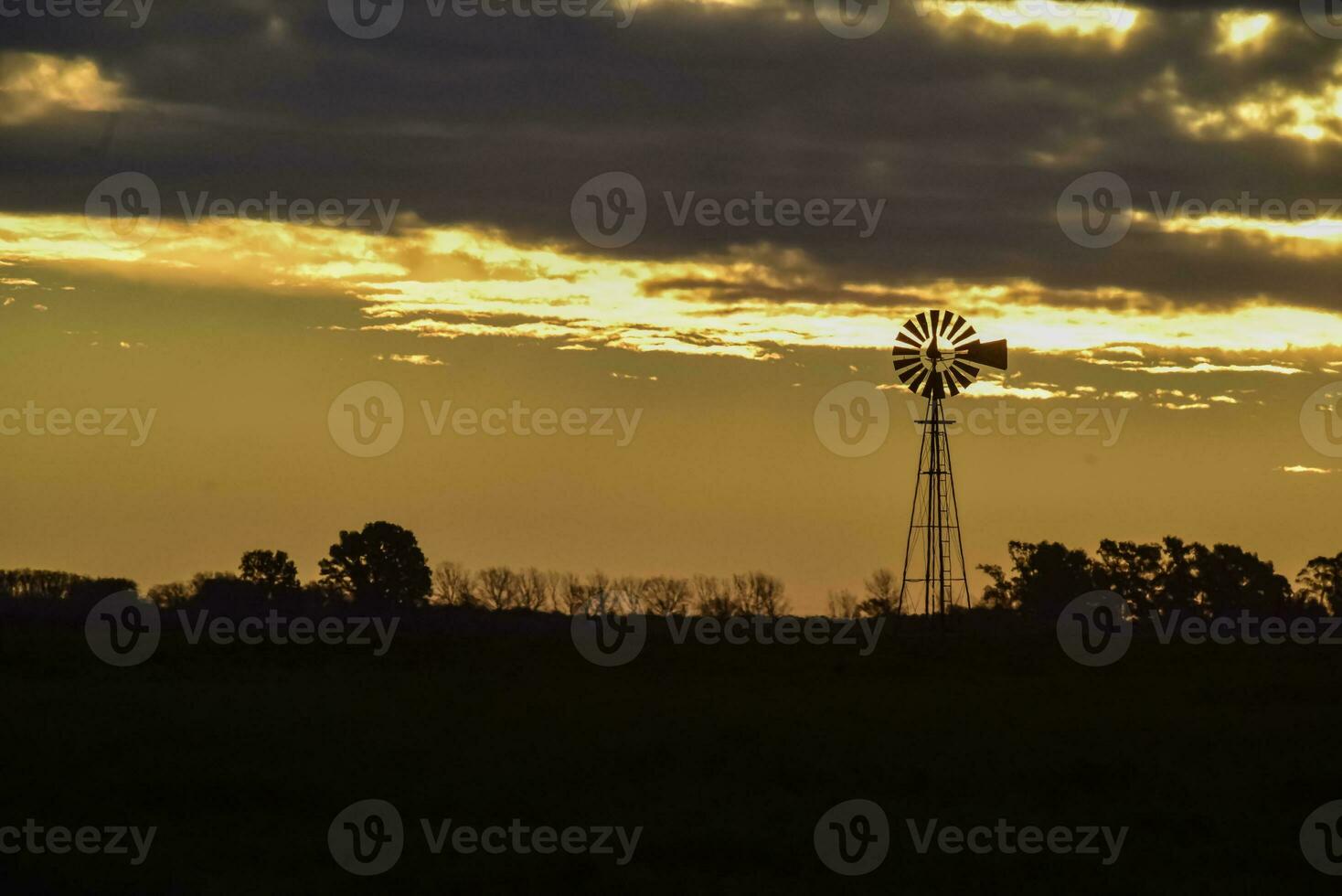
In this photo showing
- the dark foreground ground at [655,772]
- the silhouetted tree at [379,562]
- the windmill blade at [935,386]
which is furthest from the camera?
the silhouetted tree at [379,562]

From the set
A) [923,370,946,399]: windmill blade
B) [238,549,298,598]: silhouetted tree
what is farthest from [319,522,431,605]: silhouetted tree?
[923,370,946,399]: windmill blade

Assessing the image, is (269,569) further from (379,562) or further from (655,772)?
(655,772)

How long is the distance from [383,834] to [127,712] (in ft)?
45.4

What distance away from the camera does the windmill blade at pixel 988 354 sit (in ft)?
205

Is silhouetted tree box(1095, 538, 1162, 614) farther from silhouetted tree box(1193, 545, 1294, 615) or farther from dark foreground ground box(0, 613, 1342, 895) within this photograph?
dark foreground ground box(0, 613, 1342, 895)

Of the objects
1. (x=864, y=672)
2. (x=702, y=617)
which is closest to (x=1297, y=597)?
(x=702, y=617)

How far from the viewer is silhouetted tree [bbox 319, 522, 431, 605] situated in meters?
112

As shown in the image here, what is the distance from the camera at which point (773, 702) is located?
43938 millimetres

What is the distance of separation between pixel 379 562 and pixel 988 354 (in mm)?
61495

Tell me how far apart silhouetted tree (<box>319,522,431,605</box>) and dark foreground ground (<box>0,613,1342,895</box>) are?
5944 centimetres

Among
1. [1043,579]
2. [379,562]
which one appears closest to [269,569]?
[379,562]

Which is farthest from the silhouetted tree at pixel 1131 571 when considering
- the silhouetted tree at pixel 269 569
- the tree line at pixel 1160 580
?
the silhouetted tree at pixel 269 569

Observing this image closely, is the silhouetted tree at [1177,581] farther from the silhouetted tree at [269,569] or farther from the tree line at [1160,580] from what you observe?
the silhouetted tree at [269,569]

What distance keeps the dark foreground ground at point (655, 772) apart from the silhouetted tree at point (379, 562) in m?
59.4
